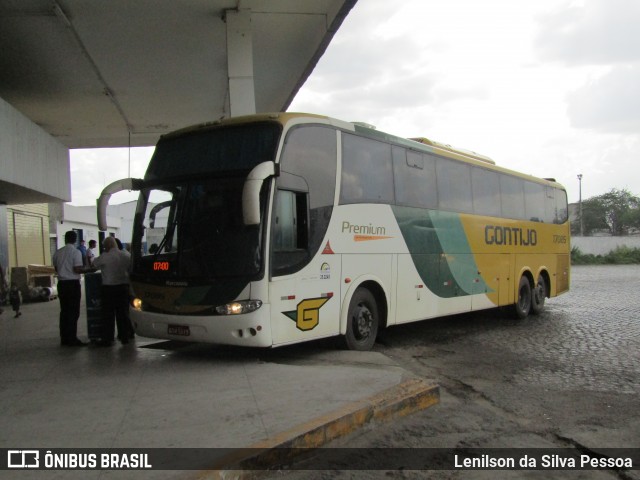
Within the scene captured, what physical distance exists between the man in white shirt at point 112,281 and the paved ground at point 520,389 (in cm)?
436

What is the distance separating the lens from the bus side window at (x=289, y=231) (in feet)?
23.1

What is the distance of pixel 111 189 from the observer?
8305 mm

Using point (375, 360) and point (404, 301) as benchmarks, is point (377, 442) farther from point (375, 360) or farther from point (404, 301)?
point (404, 301)

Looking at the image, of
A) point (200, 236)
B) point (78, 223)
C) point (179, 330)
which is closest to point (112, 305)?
point (179, 330)

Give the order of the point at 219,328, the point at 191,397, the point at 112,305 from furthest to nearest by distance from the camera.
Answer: the point at 112,305 → the point at 219,328 → the point at 191,397

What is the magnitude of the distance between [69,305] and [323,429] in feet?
18.7

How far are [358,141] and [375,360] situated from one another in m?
3.38

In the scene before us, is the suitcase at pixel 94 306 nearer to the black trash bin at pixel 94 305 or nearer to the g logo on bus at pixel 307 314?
the black trash bin at pixel 94 305

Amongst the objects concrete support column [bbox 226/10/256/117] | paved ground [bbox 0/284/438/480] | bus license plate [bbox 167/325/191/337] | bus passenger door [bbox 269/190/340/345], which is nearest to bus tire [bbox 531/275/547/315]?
paved ground [bbox 0/284/438/480]

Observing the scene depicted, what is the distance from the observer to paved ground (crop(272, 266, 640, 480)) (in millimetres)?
4953

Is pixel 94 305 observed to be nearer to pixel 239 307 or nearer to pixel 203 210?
pixel 203 210

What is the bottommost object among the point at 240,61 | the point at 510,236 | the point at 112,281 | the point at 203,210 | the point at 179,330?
the point at 179,330

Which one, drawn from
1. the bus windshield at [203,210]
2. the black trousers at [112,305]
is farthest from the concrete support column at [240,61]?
the black trousers at [112,305]

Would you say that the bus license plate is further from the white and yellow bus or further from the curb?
the curb
